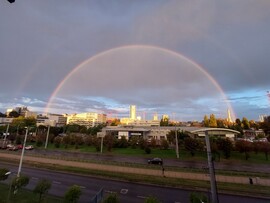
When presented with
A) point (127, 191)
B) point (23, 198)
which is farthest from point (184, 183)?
point (23, 198)

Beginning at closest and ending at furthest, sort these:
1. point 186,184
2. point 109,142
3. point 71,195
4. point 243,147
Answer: point 71,195
point 186,184
point 243,147
point 109,142

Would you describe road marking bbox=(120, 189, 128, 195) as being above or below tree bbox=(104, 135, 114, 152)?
below

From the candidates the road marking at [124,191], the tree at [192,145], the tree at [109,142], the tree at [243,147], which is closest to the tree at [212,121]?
the tree at [243,147]

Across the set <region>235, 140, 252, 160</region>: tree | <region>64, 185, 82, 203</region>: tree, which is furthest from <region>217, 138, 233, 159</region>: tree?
<region>64, 185, 82, 203</region>: tree

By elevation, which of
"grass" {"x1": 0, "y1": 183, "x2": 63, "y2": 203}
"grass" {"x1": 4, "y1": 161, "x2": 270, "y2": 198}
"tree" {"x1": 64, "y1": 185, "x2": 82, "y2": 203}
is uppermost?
"tree" {"x1": 64, "y1": 185, "x2": 82, "y2": 203}

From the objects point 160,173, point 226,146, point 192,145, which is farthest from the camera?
point 192,145

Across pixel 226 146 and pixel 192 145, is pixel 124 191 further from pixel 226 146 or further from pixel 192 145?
pixel 226 146

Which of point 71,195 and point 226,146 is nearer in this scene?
point 71,195

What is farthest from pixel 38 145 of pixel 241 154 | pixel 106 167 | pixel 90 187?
pixel 241 154

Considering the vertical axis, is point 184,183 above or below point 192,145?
below

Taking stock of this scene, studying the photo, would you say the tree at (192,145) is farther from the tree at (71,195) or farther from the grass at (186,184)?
the tree at (71,195)

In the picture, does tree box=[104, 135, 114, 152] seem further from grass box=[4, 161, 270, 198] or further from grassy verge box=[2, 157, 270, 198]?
grass box=[4, 161, 270, 198]

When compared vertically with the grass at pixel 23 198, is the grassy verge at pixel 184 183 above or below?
below

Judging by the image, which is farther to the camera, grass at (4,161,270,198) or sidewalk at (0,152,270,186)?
sidewalk at (0,152,270,186)
